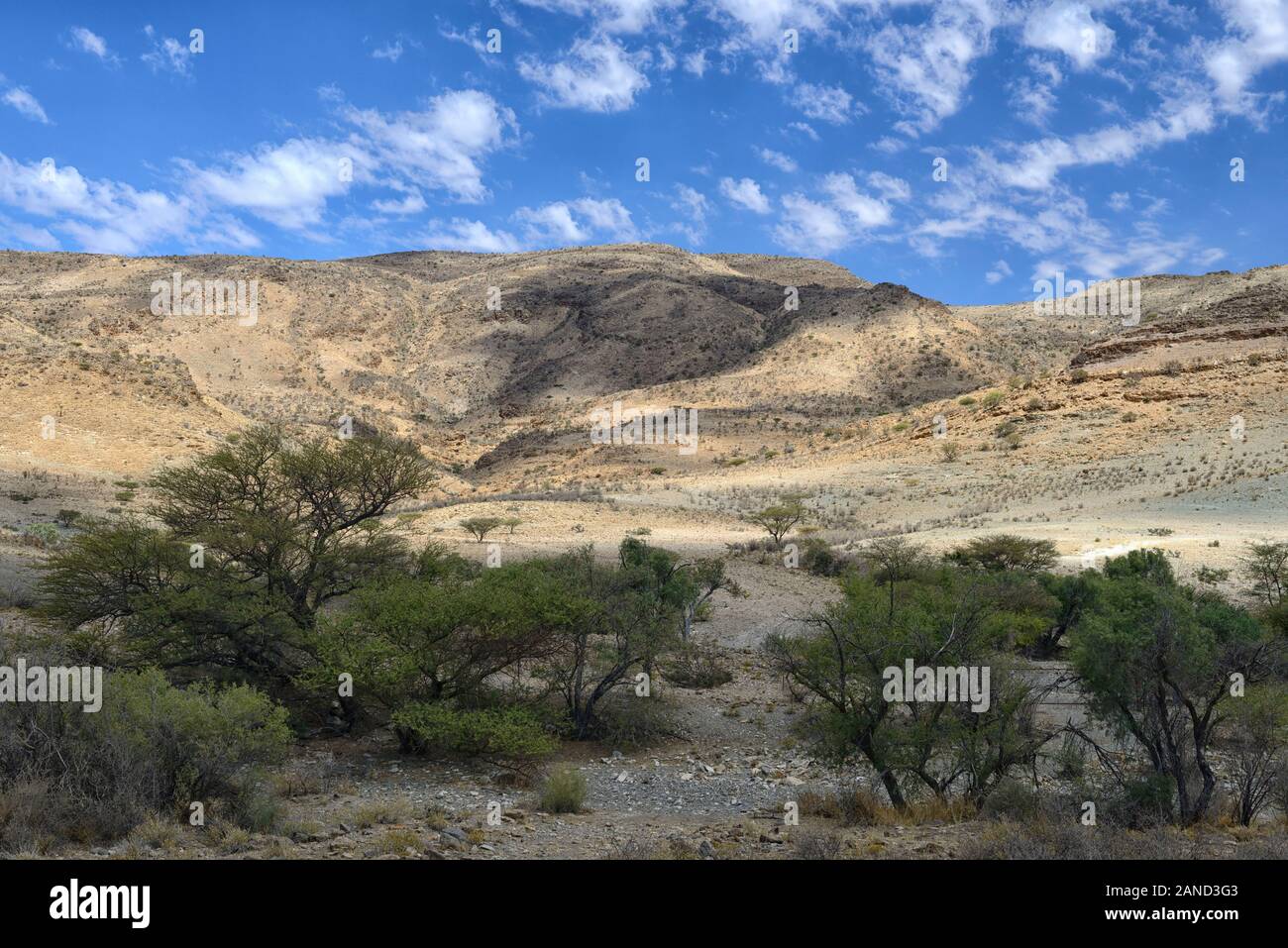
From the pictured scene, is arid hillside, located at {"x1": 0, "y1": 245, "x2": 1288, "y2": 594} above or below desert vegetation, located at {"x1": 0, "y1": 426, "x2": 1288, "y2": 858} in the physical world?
above

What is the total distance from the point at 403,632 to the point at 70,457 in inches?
1258

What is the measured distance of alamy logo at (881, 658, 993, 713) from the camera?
10.8 metres

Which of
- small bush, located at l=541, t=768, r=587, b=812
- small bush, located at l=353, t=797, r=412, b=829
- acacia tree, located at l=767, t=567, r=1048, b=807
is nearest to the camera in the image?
small bush, located at l=353, t=797, r=412, b=829

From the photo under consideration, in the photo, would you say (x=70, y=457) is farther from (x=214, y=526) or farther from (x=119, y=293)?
(x=119, y=293)

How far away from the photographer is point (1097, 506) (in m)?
35.3

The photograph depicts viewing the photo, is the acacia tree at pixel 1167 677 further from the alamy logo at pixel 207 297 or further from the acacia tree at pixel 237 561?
the alamy logo at pixel 207 297

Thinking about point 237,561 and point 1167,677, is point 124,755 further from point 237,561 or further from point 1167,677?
point 1167,677

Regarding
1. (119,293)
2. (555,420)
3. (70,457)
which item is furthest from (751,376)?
(119,293)

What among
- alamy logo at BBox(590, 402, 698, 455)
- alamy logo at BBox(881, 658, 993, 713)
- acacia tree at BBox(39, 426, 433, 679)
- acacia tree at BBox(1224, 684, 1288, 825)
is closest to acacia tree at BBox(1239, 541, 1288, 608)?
acacia tree at BBox(1224, 684, 1288, 825)

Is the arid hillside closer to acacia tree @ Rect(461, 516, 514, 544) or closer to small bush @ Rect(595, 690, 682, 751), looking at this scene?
acacia tree @ Rect(461, 516, 514, 544)
